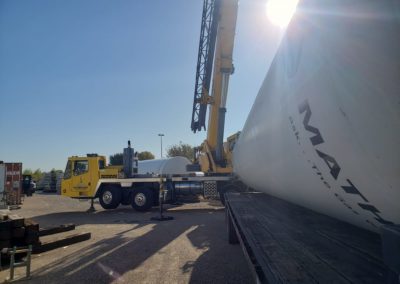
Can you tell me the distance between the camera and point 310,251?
10.3 feet

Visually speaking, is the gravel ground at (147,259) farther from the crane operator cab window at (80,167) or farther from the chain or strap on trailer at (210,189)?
the crane operator cab window at (80,167)

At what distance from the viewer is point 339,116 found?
7.95 ft

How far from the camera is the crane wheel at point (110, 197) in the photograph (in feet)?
51.4

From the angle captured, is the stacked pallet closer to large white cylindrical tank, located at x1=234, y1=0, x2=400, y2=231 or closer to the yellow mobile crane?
Answer: large white cylindrical tank, located at x1=234, y1=0, x2=400, y2=231

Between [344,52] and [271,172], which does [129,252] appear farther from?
[344,52]

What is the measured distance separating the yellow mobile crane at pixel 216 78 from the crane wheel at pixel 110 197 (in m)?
4.39

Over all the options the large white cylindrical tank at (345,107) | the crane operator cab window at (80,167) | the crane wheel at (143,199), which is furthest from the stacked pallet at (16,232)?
the crane operator cab window at (80,167)

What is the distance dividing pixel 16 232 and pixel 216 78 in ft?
36.1

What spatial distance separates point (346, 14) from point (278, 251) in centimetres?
210

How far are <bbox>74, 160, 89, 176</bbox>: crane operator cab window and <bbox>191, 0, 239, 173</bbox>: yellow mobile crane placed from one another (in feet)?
18.6

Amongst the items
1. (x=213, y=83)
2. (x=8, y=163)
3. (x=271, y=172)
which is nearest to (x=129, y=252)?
(x=271, y=172)

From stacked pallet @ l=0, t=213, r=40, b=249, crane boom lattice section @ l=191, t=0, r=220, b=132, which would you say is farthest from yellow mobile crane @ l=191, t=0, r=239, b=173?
stacked pallet @ l=0, t=213, r=40, b=249

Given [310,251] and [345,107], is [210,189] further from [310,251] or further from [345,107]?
[345,107]

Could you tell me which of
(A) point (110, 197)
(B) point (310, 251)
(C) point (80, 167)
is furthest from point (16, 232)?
(C) point (80, 167)
